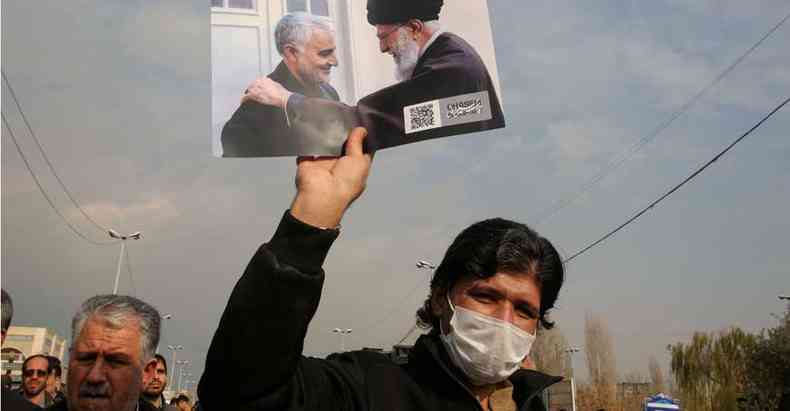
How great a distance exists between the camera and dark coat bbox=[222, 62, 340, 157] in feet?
6.02

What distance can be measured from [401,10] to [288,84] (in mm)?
364

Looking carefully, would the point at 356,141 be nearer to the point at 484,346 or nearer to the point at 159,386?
the point at 484,346

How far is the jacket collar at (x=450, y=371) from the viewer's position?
190cm

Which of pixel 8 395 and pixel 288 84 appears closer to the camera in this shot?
pixel 288 84

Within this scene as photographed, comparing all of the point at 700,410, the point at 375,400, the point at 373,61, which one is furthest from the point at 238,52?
the point at 700,410

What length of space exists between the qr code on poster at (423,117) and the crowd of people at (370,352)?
0.11 m

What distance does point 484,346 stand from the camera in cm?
194

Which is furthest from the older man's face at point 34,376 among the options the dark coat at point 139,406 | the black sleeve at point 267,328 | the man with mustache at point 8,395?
the black sleeve at point 267,328

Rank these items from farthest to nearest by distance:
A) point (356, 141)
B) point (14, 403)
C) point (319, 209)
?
point (14, 403), point (356, 141), point (319, 209)

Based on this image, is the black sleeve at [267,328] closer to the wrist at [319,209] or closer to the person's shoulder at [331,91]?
the wrist at [319,209]

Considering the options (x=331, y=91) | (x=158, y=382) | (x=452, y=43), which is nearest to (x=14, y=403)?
(x=331, y=91)

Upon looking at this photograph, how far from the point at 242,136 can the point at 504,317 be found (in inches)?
31.5

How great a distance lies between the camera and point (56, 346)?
109625mm

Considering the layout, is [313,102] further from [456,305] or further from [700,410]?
[700,410]
